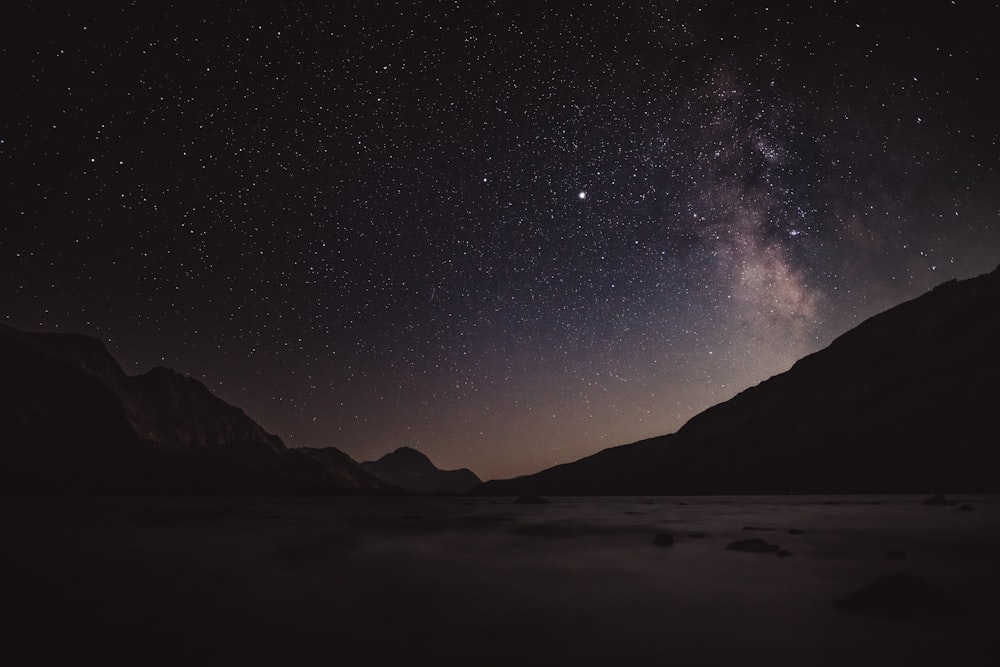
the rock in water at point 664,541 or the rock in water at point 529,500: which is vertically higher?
the rock in water at point 664,541

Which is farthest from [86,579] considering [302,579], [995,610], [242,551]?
[995,610]

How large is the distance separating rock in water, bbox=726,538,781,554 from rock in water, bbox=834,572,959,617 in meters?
15.1

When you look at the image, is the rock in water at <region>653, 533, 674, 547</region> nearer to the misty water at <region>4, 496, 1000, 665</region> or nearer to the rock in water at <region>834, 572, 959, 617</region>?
the misty water at <region>4, 496, 1000, 665</region>

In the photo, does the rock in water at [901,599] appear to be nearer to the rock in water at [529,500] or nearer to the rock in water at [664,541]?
the rock in water at [664,541]

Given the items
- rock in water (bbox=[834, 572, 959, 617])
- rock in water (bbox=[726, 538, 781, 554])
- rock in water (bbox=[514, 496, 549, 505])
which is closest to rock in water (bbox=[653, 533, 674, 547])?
rock in water (bbox=[726, 538, 781, 554])

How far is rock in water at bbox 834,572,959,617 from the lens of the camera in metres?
13.1

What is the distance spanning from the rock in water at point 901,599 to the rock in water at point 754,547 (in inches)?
595

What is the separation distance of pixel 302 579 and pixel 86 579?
7841 mm

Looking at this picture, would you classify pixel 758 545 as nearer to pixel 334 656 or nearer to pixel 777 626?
pixel 777 626

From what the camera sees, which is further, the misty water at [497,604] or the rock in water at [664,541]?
the rock in water at [664,541]

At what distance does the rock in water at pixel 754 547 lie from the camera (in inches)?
1129

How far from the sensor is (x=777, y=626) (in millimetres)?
13570

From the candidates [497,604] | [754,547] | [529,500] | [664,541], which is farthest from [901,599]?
[529,500]

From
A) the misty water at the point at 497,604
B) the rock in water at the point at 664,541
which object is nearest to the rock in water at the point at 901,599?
the misty water at the point at 497,604
